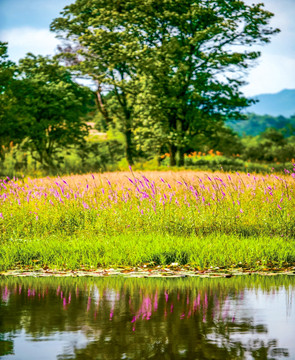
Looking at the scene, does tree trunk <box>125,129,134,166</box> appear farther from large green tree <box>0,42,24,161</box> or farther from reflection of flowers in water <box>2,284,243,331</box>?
reflection of flowers in water <box>2,284,243,331</box>

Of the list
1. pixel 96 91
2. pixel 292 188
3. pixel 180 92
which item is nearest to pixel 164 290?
pixel 292 188

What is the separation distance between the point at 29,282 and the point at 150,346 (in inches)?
150

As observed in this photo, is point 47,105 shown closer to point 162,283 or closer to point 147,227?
point 147,227

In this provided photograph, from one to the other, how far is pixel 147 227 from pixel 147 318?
5871mm

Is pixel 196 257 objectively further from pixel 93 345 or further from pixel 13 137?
pixel 13 137

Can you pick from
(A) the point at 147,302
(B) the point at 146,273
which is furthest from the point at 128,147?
(A) the point at 147,302

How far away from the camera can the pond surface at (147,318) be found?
4934 millimetres

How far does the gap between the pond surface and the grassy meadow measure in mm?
1125

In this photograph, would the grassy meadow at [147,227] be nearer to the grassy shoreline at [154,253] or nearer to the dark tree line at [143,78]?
A: the grassy shoreline at [154,253]

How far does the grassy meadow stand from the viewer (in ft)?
31.7

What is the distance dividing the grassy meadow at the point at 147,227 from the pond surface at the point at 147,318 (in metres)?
1.13

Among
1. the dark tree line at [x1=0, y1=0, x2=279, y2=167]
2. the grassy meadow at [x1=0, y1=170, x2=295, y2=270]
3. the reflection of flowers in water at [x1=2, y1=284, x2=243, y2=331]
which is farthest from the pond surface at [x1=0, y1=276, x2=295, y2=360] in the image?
the dark tree line at [x1=0, y1=0, x2=279, y2=167]

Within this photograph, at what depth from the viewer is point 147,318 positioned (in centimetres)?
610

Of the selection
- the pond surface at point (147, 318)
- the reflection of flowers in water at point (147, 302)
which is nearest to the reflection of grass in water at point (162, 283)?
the pond surface at point (147, 318)
